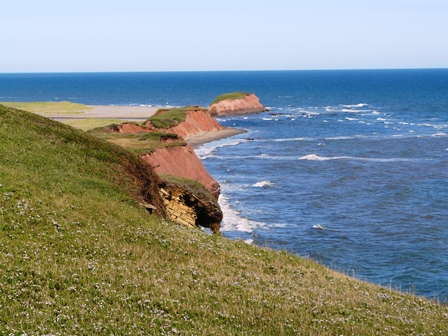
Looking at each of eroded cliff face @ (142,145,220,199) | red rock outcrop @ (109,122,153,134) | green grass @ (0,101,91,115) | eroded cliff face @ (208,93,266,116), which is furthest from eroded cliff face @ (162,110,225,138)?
eroded cliff face @ (142,145,220,199)

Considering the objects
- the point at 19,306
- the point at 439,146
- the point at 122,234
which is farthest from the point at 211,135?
the point at 19,306

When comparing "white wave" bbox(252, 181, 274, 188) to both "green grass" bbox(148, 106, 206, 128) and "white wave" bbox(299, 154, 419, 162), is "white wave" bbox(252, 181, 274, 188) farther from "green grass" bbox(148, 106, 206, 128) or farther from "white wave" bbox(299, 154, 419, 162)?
Answer: "green grass" bbox(148, 106, 206, 128)

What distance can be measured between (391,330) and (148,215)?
40.2 ft

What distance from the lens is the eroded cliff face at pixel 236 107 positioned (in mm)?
135875

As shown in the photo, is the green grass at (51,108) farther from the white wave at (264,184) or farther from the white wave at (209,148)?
the white wave at (264,184)

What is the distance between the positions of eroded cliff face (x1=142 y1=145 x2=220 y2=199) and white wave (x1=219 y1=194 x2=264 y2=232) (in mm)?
2242

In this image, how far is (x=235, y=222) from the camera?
45.2 m

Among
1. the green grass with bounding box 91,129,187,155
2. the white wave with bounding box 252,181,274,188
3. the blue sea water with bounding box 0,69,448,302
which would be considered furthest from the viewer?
the white wave with bounding box 252,181,274,188

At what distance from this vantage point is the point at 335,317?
18.1 meters

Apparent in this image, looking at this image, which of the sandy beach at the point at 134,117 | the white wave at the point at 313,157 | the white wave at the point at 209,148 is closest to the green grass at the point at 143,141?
the white wave at the point at 209,148

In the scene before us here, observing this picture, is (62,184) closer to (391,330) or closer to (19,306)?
(19,306)

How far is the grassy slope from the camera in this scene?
16297 mm

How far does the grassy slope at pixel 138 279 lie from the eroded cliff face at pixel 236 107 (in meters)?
108

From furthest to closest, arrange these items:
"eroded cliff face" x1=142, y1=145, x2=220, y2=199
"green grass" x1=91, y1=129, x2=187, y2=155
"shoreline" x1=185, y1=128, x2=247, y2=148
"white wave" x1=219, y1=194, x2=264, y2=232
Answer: "shoreline" x1=185, y1=128, x2=247, y2=148
"green grass" x1=91, y1=129, x2=187, y2=155
"eroded cliff face" x1=142, y1=145, x2=220, y2=199
"white wave" x1=219, y1=194, x2=264, y2=232
